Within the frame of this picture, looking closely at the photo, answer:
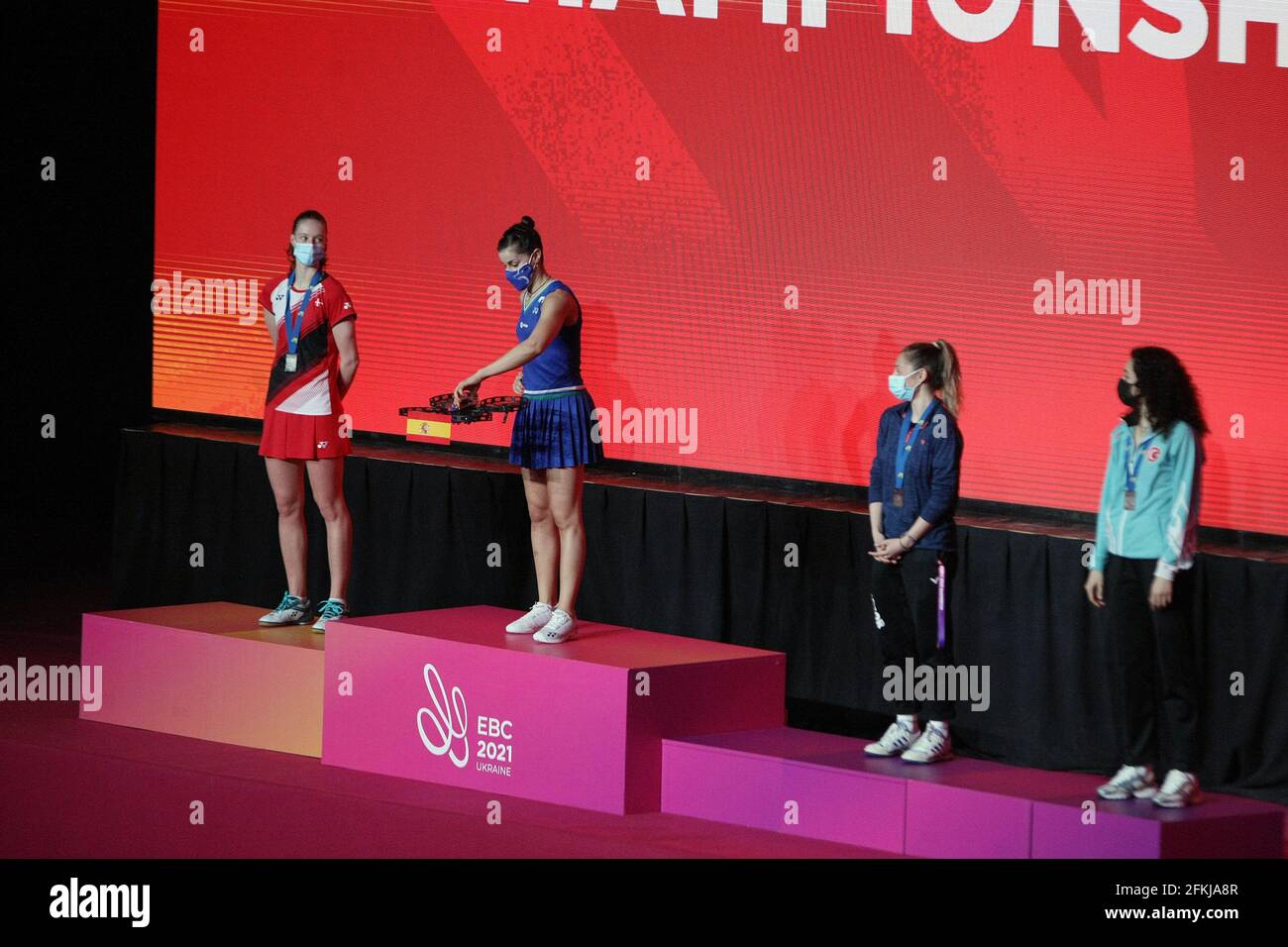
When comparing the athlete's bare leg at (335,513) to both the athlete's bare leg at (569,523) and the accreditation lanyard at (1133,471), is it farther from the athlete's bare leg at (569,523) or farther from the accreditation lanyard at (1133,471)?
the accreditation lanyard at (1133,471)

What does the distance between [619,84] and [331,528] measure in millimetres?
2289

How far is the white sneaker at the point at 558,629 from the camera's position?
5918mm

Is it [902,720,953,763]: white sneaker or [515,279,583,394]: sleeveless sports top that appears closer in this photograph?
[902,720,953,763]: white sneaker

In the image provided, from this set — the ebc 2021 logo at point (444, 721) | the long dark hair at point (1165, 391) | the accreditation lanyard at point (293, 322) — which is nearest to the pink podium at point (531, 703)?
the ebc 2021 logo at point (444, 721)

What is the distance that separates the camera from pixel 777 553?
708 centimetres

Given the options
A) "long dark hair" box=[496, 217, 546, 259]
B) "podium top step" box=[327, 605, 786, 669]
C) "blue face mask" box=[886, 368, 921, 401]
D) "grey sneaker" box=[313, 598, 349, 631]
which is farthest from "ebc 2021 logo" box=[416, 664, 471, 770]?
"blue face mask" box=[886, 368, 921, 401]

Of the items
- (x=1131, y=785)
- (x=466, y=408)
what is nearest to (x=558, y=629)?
(x=466, y=408)

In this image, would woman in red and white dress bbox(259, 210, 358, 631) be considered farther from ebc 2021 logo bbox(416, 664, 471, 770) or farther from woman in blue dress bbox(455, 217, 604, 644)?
woman in blue dress bbox(455, 217, 604, 644)

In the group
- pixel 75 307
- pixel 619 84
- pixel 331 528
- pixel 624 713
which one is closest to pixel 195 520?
pixel 75 307

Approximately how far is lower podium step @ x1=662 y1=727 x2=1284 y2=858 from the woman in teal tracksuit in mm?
168

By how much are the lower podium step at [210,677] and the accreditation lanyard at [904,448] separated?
6.70ft

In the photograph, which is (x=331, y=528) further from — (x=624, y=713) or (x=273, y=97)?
(x=273, y=97)

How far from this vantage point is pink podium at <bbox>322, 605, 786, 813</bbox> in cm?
556

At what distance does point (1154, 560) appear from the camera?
17.0 feet
